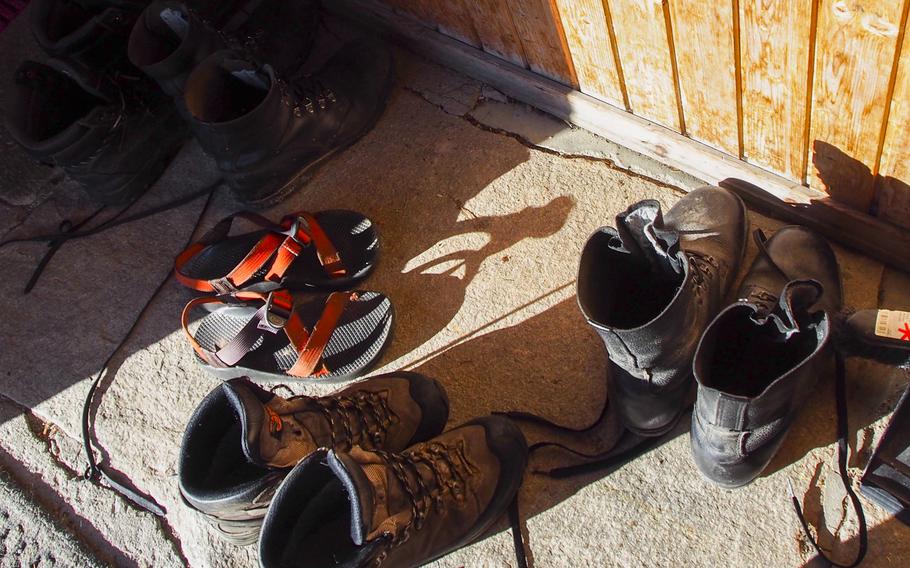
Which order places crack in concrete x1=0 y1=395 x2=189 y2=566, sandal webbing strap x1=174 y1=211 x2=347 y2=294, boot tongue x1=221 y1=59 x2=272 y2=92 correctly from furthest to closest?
boot tongue x1=221 y1=59 x2=272 y2=92, sandal webbing strap x1=174 y1=211 x2=347 y2=294, crack in concrete x1=0 y1=395 x2=189 y2=566

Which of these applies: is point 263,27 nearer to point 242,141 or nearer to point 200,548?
point 242,141

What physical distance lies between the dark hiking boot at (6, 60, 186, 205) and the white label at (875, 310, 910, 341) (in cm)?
204

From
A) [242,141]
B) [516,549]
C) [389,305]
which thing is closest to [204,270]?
[242,141]

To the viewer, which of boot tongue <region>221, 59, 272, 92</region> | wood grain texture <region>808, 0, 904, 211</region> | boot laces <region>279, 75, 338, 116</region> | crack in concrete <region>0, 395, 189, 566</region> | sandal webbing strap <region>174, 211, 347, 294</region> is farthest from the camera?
boot laces <region>279, 75, 338, 116</region>

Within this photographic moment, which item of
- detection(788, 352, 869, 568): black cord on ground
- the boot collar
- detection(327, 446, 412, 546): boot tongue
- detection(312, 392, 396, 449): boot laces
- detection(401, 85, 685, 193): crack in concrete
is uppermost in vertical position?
detection(327, 446, 412, 546): boot tongue

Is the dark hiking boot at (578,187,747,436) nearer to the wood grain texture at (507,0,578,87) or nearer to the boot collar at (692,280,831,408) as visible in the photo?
the boot collar at (692,280,831,408)

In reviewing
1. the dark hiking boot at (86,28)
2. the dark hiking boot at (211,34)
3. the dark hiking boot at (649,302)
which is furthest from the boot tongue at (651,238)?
the dark hiking boot at (86,28)

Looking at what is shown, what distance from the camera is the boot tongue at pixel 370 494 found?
159 cm

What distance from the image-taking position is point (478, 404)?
6.97 feet

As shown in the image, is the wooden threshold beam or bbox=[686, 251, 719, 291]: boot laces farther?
the wooden threshold beam

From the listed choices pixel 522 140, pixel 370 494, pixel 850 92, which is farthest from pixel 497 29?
pixel 370 494

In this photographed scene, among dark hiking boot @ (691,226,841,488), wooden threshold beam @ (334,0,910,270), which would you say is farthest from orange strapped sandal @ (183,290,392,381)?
dark hiking boot @ (691,226,841,488)

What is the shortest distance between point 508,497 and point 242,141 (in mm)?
1143

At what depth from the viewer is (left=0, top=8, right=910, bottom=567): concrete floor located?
187 cm
